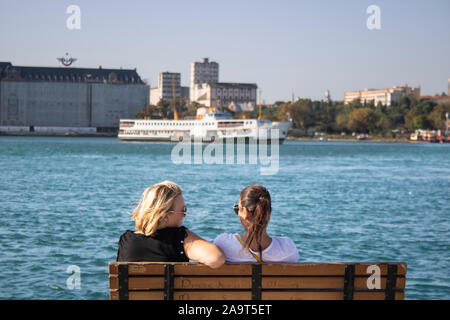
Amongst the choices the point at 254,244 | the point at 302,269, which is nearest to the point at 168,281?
the point at 254,244

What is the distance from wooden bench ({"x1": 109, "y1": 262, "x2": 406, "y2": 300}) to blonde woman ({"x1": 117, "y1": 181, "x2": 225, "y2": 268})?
0.12m

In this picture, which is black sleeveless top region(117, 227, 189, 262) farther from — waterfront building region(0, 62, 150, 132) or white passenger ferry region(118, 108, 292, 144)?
waterfront building region(0, 62, 150, 132)

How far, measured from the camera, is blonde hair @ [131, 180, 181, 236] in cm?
A: 378

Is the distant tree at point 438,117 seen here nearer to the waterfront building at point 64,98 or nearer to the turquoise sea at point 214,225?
the waterfront building at point 64,98

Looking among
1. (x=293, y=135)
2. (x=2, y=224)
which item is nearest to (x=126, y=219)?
(x=2, y=224)

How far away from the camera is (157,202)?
12.4 feet

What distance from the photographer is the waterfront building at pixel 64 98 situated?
427 ft

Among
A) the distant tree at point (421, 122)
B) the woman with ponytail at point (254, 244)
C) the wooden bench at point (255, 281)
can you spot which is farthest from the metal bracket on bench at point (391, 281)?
the distant tree at point (421, 122)

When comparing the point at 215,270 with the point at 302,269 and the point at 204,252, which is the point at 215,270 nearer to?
the point at 204,252

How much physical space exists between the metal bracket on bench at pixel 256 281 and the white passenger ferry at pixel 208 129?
86.9 m

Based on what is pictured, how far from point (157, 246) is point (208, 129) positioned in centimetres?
9324

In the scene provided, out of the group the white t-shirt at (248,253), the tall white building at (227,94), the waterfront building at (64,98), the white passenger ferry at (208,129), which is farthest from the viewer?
the tall white building at (227,94)

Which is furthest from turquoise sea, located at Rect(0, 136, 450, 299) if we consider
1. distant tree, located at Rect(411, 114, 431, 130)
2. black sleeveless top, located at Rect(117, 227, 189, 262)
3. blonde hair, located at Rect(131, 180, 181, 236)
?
distant tree, located at Rect(411, 114, 431, 130)
